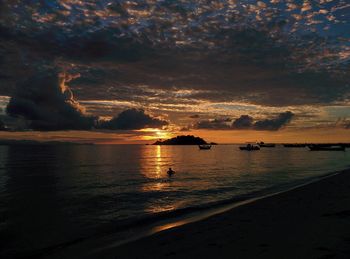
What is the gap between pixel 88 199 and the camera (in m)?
30.7

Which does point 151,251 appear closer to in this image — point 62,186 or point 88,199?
A: point 88,199

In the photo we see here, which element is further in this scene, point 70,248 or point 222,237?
point 70,248

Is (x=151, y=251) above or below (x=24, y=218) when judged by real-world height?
above

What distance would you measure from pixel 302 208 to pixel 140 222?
34.4 feet

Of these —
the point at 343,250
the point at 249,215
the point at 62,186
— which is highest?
the point at 343,250

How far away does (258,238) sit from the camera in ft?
43.1

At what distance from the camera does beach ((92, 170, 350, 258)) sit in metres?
11.2

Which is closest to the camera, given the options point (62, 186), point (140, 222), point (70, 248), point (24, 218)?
point (70, 248)

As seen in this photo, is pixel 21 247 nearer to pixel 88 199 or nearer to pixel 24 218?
pixel 24 218

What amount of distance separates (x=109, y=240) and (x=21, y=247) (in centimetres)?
424

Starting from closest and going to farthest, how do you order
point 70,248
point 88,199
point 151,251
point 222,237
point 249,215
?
point 151,251
point 222,237
point 70,248
point 249,215
point 88,199

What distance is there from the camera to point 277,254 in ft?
35.3

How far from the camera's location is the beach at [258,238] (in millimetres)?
11164

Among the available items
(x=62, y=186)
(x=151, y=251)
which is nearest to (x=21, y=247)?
(x=151, y=251)
